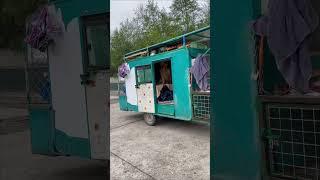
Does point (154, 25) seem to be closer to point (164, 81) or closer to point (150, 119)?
point (164, 81)

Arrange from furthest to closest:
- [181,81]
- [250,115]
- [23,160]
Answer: [23,160] → [181,81] → [250,115]

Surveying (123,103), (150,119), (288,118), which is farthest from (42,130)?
(288,118)

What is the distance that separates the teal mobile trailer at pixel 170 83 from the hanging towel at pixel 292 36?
0.31 metres

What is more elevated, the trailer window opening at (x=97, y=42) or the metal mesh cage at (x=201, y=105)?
the trailer window opening at (x=97, y=42)

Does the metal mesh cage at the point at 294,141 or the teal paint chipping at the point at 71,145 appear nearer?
the metal mesh cage at the point at 294,141

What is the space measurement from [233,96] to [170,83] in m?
0.29

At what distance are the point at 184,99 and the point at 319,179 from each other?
0.63 m

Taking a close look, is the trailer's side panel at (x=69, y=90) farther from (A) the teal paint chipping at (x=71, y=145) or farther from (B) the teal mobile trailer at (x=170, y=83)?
(B) the teal mobile trailer at (x=170, y=83)

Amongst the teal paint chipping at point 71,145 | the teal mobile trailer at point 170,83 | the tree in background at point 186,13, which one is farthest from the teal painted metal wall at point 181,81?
the teal paint chipping at point 71,145

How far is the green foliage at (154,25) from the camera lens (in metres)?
1.76

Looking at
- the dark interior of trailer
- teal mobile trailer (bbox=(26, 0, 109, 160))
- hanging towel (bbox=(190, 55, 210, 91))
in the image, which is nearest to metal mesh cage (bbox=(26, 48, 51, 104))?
teal mobile trailer (bbox=(26, 0, 109, 160))

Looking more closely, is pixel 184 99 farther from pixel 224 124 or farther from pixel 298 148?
pixel 298 148

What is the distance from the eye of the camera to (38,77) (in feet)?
6.73

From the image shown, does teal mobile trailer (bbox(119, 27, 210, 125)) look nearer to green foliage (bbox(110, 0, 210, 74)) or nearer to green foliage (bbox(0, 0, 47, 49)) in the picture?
green foliage (bbox(110, 0, 210, 74))
